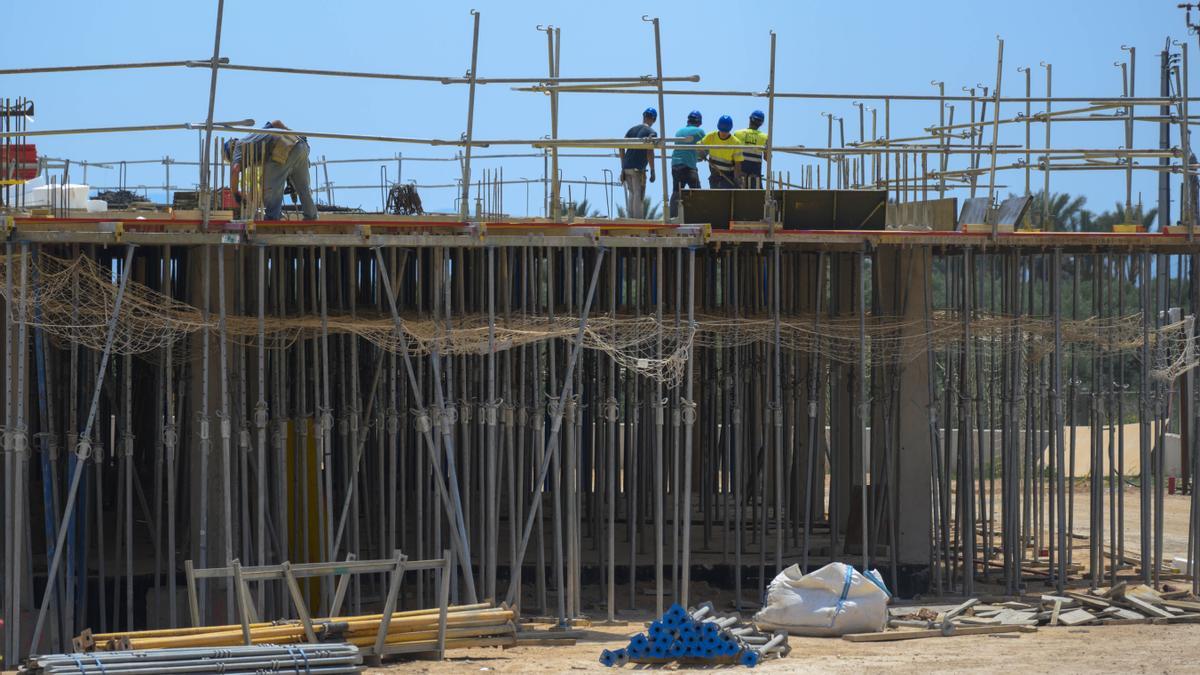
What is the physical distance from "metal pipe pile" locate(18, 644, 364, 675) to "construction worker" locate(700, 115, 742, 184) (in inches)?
321

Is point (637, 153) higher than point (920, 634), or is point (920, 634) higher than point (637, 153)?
point (637, 153)

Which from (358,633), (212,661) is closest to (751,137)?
(358,633)

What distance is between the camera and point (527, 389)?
17.6 m

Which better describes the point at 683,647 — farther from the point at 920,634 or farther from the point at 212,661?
the point at 212,661

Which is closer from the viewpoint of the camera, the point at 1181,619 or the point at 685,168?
the point at 1181,619

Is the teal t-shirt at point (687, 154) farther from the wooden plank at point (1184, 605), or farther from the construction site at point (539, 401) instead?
the wooden plank at point (1184, 605)

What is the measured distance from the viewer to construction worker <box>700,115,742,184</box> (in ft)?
62.5

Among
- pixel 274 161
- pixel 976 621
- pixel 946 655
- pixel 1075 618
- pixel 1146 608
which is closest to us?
pixel 946 655

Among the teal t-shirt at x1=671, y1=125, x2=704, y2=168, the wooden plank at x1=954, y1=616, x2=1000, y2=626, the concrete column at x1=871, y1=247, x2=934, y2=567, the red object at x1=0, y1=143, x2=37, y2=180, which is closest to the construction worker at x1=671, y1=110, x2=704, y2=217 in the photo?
the teal t-shirt at x1=671, y1=125, x2=704, y2=168

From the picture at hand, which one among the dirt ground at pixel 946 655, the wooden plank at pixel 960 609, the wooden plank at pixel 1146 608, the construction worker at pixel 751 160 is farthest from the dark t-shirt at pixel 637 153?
the wooden plank at pixel 1146 608

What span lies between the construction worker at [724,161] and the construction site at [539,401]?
11cm

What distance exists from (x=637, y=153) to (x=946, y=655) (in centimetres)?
678

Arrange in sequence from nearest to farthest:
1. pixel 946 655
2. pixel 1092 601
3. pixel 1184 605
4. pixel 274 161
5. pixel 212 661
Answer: pixel 212 661
pixel 946 655
pixel 274 161
pixel 1092 601
pixel 1184 605

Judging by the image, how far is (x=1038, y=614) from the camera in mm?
16656
